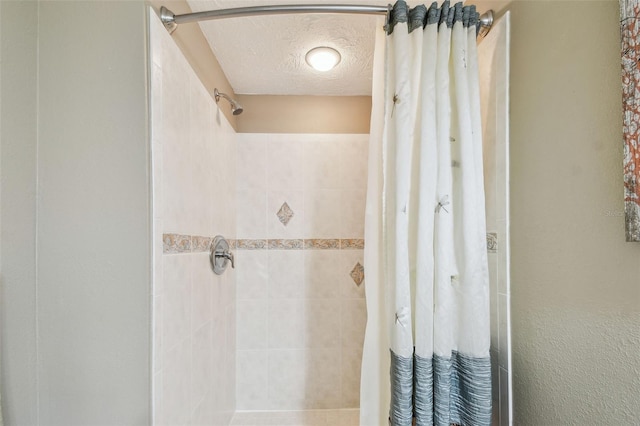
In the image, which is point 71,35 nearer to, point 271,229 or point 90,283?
point 90,283

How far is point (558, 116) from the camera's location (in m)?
0.91

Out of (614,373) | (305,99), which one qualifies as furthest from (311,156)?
(614,373)

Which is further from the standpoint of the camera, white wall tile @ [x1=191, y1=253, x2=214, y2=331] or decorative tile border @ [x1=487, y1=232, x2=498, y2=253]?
white wall tile @ [x1=191, y1=253, x2=214, y2=331]

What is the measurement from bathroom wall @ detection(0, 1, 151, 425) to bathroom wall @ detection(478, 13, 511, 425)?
1178mm

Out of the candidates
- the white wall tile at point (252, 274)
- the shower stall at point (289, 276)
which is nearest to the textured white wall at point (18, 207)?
the shower stall at point (289, 276)

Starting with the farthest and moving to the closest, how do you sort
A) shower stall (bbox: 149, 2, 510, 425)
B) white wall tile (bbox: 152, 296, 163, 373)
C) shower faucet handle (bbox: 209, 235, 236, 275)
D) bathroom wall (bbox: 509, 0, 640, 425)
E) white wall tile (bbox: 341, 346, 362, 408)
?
1. white wall tile (bbox: 341, 346, 362, 408)
2. shower stall (bbox: 149, 2, 510, 425)
3. shower faucet handle (bbox: 209, 235, 236, 275)
4. white wall tile (bbox: 152, 296, 163, 373)
5. bathroom wall (bbox: 509, 0, 640, 425)

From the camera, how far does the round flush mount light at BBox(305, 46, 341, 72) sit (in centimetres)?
159

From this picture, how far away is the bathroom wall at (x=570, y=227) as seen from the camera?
75cm

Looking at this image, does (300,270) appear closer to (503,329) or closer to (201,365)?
(201,365)

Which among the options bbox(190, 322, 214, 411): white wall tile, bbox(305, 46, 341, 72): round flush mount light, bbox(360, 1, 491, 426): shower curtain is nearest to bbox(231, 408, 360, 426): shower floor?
bbox(190, 322, 214, 411): white wall tile

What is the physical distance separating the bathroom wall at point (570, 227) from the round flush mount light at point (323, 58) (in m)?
0.80

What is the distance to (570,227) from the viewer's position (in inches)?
34.4

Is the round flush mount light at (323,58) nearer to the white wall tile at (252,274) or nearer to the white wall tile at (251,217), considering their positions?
the white wall tile at (251,217)

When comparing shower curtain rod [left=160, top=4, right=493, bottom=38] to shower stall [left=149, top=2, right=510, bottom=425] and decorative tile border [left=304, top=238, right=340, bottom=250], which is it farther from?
decorative tile border [left=304, top=238, right=340, bottom=250]
